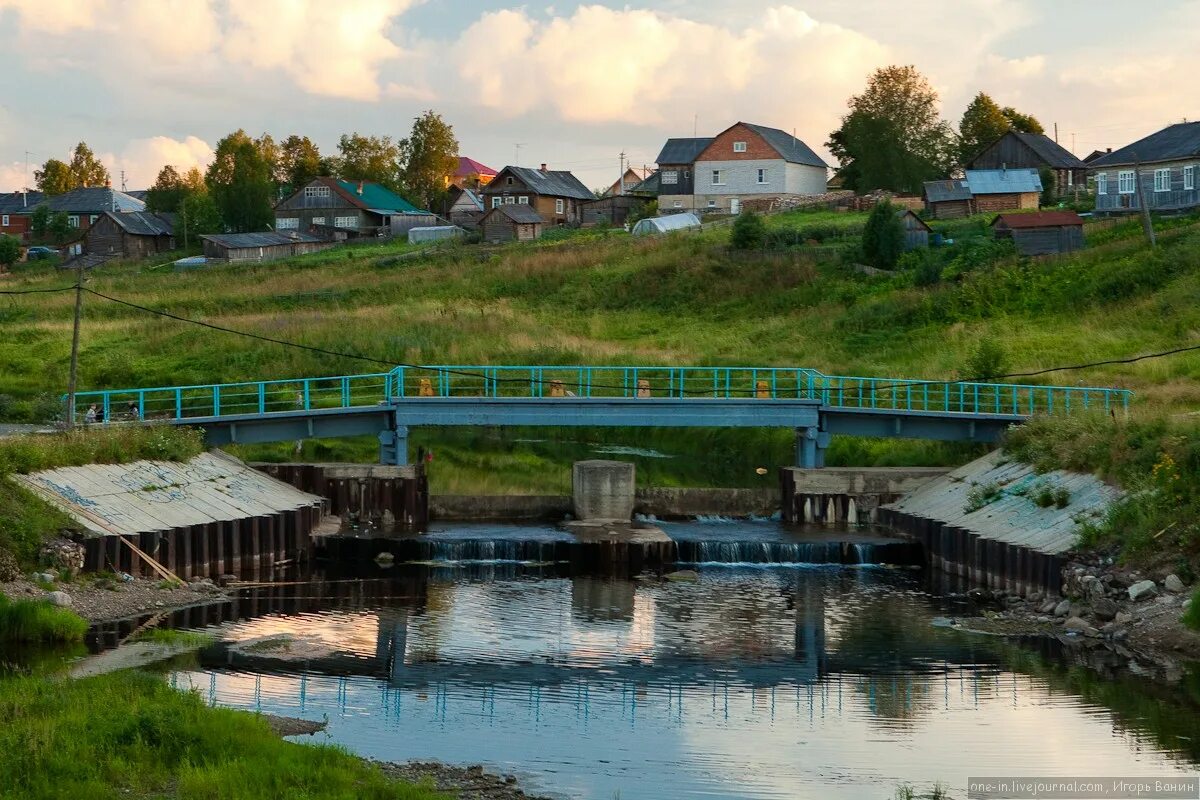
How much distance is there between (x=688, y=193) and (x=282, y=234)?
30399mm

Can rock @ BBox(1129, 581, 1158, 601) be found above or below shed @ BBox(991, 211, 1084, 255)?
below

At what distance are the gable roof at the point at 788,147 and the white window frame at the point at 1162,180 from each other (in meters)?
31.1

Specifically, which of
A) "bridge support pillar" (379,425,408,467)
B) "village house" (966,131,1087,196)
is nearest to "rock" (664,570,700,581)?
"bridge support pillar" (379,425,408,467)

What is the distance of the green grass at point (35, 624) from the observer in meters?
29.7

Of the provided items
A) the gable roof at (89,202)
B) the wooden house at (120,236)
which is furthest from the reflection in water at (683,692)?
the gable roof at (89,202)

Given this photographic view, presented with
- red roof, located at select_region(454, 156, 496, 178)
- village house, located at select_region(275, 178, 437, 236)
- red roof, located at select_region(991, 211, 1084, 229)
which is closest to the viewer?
red roof, located at select_region(991, 211, 1084, 229)

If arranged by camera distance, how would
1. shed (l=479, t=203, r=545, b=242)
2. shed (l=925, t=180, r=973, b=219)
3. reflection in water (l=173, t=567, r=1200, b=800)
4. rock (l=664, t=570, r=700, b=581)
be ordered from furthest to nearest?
shed (l=479, t=203, r=545, b=242)
shed (l=925, t=180, r=973, b=219)
rock (l=664, t=570, r=700, b=581)
reflection in water (l=173, t=567, r=1200, b=800)

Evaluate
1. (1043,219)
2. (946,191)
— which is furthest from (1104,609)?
(946,191)

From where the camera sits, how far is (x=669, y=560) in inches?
1794

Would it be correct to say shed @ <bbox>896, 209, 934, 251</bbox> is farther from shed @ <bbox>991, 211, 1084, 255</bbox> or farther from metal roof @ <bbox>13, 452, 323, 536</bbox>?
metal roof @ <bbox>13, 452, 323, 536</bbox>

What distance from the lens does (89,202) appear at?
434 ft

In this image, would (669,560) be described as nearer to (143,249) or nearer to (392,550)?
(392,550)

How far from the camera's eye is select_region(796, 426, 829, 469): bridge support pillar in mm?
52281

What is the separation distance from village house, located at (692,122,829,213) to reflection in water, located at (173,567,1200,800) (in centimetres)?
7122
